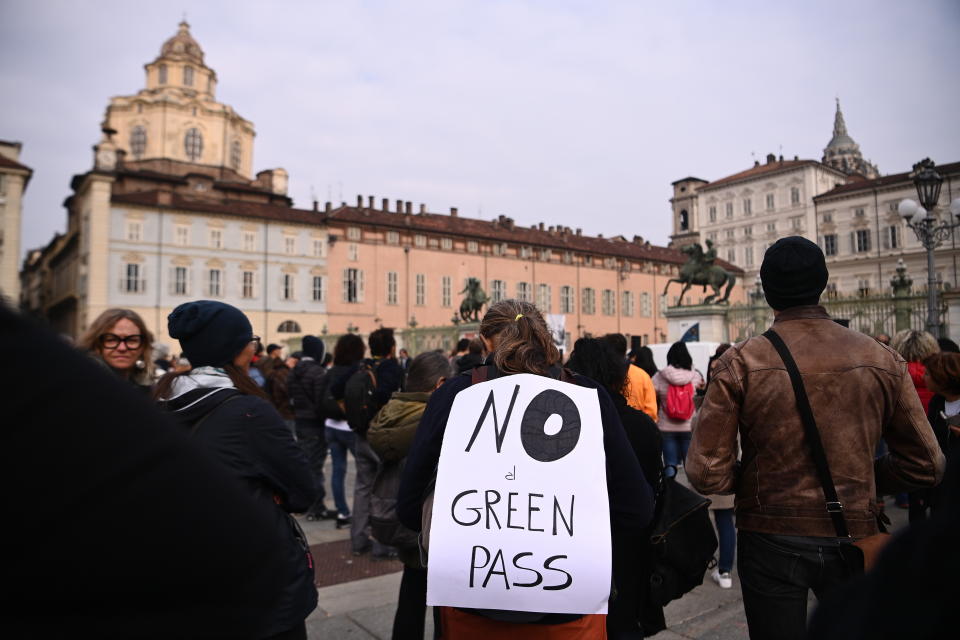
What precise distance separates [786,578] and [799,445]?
49 cm

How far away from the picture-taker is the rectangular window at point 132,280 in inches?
1490

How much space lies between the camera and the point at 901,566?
674 mm

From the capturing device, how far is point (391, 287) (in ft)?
147

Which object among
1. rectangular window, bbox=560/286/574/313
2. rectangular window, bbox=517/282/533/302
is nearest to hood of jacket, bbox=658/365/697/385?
rectangular window, bbox=517/282/533/302

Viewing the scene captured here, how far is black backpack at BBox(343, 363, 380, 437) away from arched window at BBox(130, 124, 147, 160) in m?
Result: 53.8

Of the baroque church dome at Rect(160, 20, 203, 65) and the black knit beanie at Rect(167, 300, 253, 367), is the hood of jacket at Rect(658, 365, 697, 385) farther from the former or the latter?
the baroque church dome at Rect(160, 20, 203, 65)

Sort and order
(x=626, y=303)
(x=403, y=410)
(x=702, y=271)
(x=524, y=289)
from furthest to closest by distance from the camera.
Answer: (x=626, y=303)
(x=524, y=289)
(x=702, y=271)
(x=403, y=410)

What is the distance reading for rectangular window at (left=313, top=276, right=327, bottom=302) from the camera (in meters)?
42.9

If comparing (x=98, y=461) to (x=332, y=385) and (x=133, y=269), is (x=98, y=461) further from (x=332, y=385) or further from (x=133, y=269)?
(x=133, y=269)

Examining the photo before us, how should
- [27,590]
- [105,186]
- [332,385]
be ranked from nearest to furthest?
[27,590] → [332,385] → [105,186]

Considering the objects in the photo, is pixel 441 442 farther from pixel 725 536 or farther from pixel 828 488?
pixel 725 536

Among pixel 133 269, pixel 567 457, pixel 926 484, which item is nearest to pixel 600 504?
pixel 567 457

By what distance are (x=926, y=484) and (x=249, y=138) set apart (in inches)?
2387

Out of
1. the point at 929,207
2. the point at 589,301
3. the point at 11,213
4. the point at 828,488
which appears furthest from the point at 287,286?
the point at 828,488
